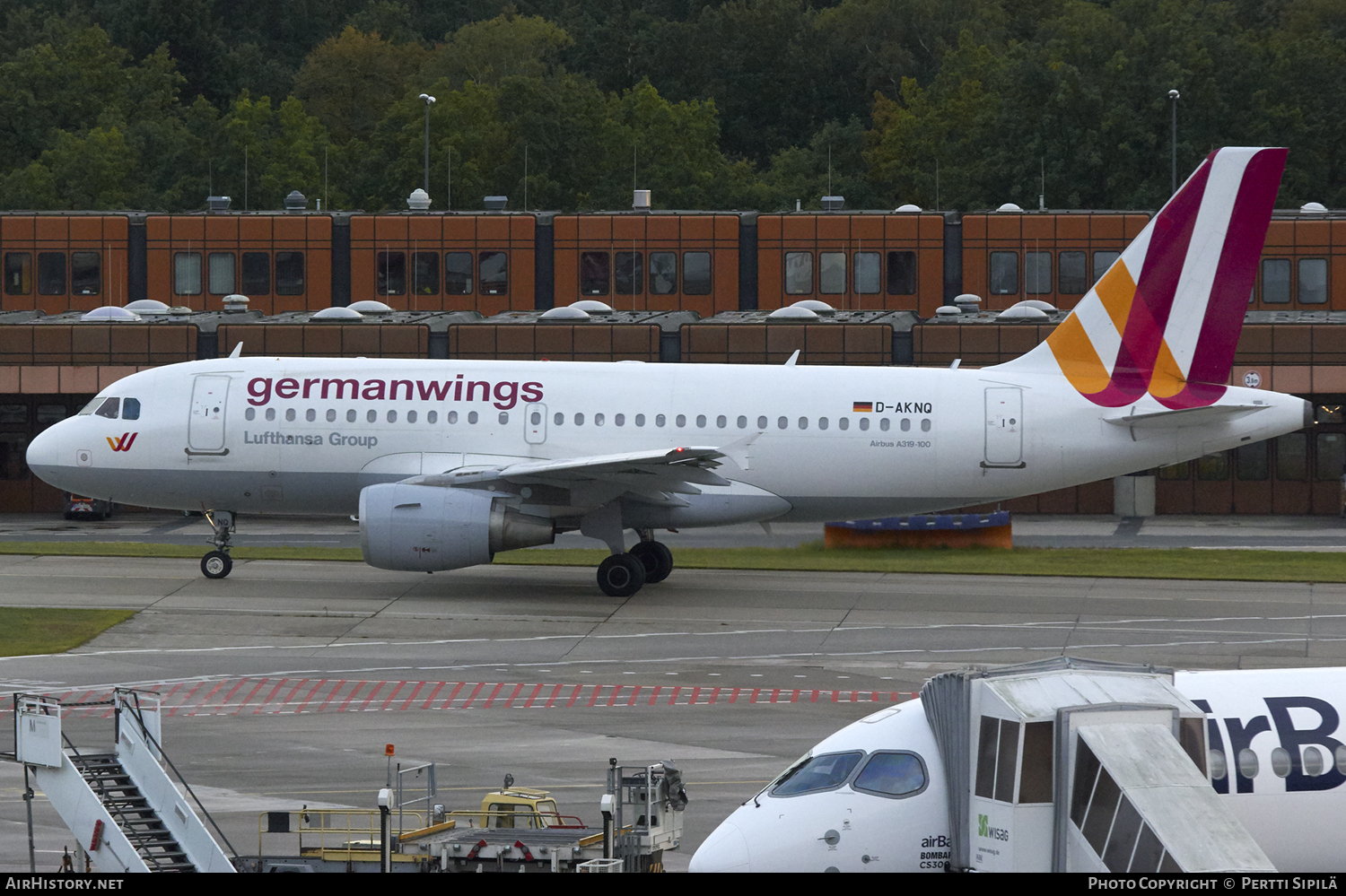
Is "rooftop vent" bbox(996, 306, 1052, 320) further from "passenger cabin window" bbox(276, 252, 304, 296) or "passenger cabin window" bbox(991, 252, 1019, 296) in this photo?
"passenger cabin window" bbox(276, 252, 304, 296)

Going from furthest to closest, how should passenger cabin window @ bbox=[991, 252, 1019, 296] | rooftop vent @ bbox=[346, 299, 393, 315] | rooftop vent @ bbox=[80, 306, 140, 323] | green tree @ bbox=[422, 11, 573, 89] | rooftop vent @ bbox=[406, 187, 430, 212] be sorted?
green tree @ bbox=[422, 11, 573, 89]
rooftop vent @ bbox=[406, 187, 430, 212]
passenger cabin window @ bbox=[991, 252, 1019, 296]
rooftop vent @ bbox=[346, 299, 393, 315]
rooftop vent @ bbox=[80, 306, 140, 323]

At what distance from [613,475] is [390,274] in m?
42.5

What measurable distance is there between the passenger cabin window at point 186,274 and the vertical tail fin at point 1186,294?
4822 cm

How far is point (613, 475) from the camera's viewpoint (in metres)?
37.4

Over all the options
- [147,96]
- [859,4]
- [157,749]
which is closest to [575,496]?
[157,749]

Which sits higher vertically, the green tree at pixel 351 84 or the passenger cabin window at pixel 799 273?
the green tree at pixel 351 84

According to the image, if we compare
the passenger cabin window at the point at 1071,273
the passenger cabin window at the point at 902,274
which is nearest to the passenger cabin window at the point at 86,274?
the passenger cabin window at the point at 902,274

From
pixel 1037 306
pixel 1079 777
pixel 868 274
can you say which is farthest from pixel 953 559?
pixel 868 274

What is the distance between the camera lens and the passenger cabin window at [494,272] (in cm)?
7725

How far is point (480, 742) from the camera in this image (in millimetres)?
26219

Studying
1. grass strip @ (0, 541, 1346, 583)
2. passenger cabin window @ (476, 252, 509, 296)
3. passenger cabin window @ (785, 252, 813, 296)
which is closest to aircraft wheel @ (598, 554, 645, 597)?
grass strip @ (0, 541, 1346, 583)

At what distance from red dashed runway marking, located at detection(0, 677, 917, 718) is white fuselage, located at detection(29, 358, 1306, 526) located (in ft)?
29.6

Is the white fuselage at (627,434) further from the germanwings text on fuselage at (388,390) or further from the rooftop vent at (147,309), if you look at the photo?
the rooftop vent at (147,309)

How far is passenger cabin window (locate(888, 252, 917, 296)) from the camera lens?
76.9 metres
